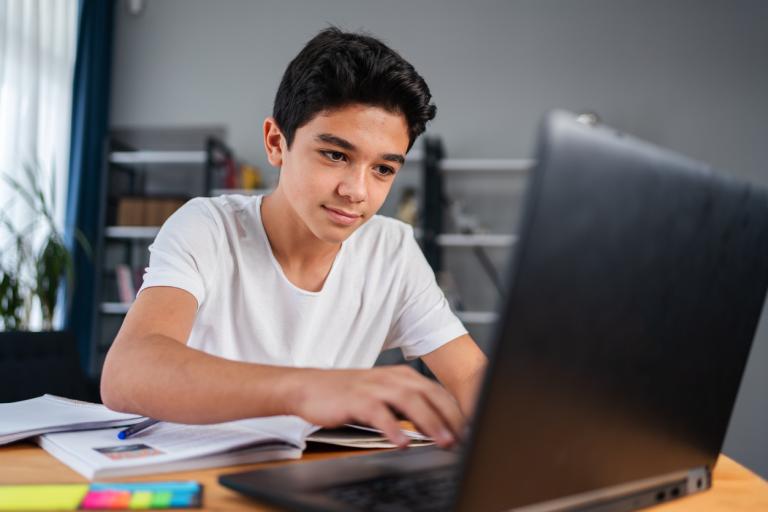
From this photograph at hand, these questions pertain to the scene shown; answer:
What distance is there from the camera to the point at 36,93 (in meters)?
3.52

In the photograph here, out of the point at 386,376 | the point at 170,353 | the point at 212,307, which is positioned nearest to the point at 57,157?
the point at 212,307

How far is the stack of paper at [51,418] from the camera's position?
30.0 inches

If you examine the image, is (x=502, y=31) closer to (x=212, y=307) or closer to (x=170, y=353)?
(x=212, y=307)

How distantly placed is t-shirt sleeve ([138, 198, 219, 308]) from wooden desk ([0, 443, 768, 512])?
0.98ft

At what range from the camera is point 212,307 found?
47.7 inches

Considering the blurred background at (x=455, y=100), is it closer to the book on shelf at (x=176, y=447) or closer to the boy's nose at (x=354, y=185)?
the boy's nose at (x=354, y=185)

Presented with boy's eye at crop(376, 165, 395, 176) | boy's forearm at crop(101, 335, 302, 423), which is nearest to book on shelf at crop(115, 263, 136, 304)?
boy's eye at crop(376, 165, 395, 176)

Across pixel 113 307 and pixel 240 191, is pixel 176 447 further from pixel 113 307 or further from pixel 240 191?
pixel 113 307

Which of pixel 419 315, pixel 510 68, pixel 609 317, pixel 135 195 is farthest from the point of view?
pixel 510 68

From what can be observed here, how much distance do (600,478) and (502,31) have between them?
13.1 ft

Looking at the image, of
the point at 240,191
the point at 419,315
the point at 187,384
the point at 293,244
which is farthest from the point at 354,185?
the point at 240,191

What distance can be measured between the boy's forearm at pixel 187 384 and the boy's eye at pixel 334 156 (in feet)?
1.39

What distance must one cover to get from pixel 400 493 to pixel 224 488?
6.3 inches

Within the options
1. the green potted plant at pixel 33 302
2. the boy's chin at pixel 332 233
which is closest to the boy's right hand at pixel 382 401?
the boy's chin at pixel 332 233
